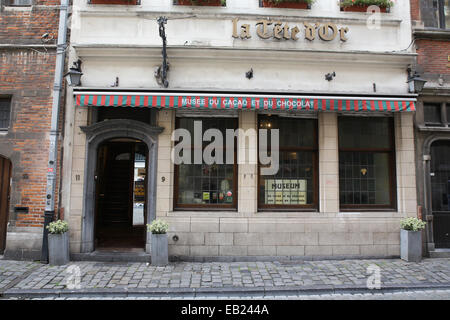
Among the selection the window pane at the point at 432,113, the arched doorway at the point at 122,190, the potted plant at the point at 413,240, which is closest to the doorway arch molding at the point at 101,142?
the arched doorway at the point at 122,190

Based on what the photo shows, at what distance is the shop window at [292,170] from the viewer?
736cm

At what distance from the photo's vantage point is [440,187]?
25.3 ft

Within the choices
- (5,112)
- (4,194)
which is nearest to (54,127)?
(5,112)

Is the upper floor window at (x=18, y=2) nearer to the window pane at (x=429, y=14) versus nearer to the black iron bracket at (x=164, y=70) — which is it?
the black iron bracket at (x=164, y=70)

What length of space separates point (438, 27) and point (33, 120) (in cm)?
1139

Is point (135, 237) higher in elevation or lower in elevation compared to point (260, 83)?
lower

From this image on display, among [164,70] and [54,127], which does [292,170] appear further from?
[54,127]

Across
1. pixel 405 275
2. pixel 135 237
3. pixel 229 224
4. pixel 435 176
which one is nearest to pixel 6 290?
pixel 135 237

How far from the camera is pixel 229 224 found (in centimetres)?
695

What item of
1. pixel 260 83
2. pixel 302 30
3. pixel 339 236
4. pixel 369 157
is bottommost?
pixel 339 236

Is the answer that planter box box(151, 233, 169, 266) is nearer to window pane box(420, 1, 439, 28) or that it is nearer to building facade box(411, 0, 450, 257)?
building facade box(411, 0, 450, 257)

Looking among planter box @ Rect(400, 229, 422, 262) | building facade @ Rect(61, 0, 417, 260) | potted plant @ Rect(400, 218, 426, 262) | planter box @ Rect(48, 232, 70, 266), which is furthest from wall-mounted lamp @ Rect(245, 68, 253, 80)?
planter box @ Rect(48, 232, 70, 266)

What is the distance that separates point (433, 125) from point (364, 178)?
2424mm

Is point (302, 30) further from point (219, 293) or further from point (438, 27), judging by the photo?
point (219, 293)
